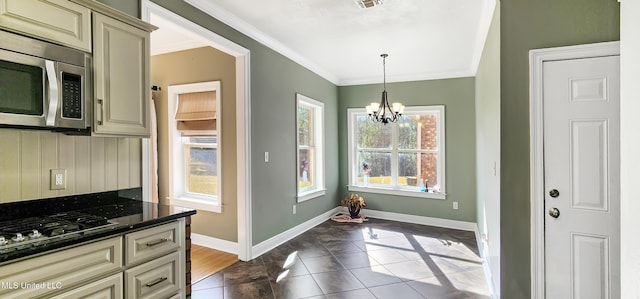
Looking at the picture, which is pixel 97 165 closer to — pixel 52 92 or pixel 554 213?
pixel 52 92

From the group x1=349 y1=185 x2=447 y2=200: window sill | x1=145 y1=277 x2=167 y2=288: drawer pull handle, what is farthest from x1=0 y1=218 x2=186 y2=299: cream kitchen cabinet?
x1=349 y1=185 x2=447 y2=200: window sill

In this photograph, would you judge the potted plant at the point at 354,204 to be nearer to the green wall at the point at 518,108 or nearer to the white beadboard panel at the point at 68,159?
the green wall at the point at 518,108

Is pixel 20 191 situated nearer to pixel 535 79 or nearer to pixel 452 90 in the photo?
pixel 535 79

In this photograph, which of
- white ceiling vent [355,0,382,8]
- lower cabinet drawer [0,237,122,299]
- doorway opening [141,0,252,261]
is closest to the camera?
lower cabinet drawer [0,237,122,299]

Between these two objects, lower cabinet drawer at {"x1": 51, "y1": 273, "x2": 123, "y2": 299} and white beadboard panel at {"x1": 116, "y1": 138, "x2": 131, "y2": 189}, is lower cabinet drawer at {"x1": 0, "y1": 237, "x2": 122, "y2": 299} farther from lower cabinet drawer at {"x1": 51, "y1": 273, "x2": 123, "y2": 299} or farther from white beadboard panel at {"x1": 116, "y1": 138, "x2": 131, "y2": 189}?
white beadboard panel at {"x1": 116, "y1": 138, "x2": 131, "y2": 189}

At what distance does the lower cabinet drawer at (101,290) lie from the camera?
1425 mm

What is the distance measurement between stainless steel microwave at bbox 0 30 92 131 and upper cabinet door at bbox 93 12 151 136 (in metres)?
0.07

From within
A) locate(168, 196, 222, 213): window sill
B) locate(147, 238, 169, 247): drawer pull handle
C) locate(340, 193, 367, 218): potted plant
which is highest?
locate(147, 238, 169, 247): drawer pull handle

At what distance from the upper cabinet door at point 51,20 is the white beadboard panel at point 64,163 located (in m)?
0.55

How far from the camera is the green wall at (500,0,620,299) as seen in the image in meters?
2.11

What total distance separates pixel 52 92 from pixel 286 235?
10.3 feet

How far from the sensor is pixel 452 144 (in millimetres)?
5086

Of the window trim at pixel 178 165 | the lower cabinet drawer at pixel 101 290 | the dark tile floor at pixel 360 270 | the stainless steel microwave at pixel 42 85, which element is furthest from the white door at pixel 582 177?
the window trim at pixel 178 165

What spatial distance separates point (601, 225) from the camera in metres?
2.01
